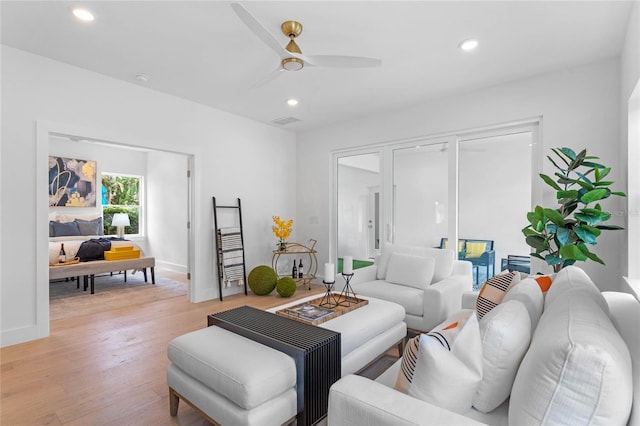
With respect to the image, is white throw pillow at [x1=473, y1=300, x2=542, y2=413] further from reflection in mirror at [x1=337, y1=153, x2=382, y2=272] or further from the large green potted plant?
reflection in mirror at [x1=337, y1=153, x2=382, y2=272]

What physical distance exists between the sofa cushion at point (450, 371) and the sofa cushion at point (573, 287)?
55 cm

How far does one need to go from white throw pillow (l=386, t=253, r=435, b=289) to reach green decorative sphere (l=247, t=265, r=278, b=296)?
1928mm

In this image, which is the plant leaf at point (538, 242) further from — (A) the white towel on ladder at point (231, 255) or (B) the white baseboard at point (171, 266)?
(B) the white baseboard at point (171, 266)

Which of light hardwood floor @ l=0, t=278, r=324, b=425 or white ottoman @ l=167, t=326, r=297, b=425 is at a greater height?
white ottoman @ l=167, t=326, r=297, b=425

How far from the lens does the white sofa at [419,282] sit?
2.89 m

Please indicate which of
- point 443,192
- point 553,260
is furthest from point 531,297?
point 443,192

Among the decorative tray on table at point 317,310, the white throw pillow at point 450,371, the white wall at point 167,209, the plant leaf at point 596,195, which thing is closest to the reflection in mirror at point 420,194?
the plant leaf at point 596,195

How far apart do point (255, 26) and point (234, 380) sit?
208cm

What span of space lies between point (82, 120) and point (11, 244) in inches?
55.1

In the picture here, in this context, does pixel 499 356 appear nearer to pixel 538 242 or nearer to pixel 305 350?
pixel 305 350

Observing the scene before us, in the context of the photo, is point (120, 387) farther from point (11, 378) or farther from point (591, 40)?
point (591, 40)

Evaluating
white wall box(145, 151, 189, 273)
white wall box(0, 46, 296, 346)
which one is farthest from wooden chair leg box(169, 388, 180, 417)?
white wall box(145, 151, 189, 273)

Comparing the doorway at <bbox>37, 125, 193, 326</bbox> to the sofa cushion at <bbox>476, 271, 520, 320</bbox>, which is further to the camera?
the doorway at <bbox>37, 125, 193, 326</bbox>

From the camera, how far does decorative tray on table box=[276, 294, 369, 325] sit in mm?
2223
